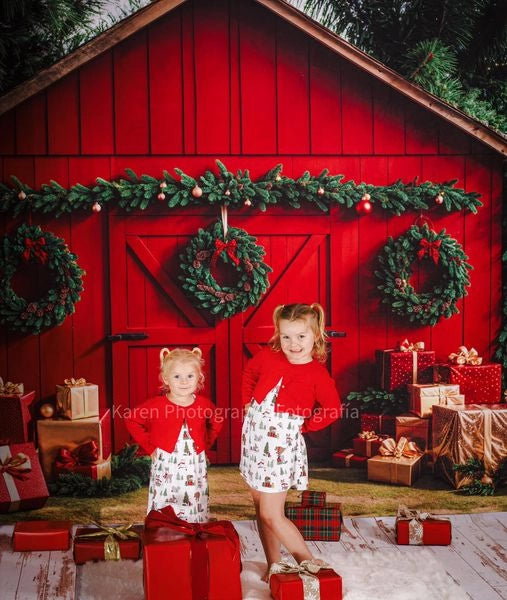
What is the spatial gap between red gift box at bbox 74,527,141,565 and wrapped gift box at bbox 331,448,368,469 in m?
2.24

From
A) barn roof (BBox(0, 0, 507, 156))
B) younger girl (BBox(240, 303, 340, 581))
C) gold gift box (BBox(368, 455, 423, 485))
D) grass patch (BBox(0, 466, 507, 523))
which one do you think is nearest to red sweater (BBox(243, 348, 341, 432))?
younger girl (BBox(240, 303, 340, 581))

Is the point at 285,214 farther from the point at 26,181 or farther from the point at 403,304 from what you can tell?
the point at 26,181

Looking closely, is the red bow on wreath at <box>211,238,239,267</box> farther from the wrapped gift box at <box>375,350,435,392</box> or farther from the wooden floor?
the wooden floor

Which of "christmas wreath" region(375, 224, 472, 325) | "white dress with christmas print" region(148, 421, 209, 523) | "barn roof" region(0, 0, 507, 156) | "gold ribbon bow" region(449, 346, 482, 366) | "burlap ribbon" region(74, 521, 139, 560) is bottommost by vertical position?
"burlap ribbon" region(74, 521, 139, 560)

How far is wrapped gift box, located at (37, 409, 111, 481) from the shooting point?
5.32m

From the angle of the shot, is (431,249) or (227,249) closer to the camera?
(227,249)

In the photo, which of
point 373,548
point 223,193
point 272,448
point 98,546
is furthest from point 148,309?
point 373,548

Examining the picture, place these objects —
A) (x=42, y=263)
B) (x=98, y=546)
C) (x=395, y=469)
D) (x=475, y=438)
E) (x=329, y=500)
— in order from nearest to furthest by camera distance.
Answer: (x=98, y=546), (x=329, y=500), (x=475, y=438), (x=395, y=469), (x=42, y=263)

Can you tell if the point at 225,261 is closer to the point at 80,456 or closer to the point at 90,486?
the point at 80,456

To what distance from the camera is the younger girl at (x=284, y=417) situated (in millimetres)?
3729

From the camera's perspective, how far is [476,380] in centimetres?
570

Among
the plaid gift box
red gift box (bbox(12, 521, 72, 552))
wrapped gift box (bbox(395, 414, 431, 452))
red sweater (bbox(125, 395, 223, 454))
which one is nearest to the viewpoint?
red sweater (bbox(125, 395, 223, 454))

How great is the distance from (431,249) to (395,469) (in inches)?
69.9

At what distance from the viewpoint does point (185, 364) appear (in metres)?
3.79
